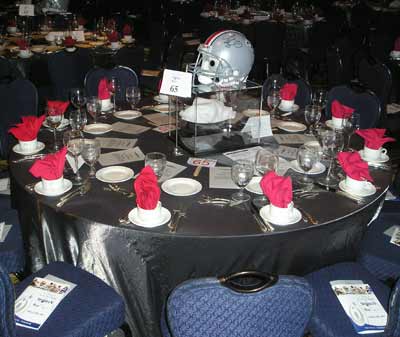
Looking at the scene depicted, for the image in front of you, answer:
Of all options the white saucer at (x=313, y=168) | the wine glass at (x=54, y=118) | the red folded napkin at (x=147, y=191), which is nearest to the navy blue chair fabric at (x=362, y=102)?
the white saucer at (x=313, y=168)

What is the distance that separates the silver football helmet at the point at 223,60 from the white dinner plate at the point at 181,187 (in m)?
0.64

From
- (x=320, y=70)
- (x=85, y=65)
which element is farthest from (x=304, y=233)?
(x=320, y=70)

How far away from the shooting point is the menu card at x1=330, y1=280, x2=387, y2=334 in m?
1.66

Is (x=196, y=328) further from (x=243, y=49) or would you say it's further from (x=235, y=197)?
(x=243, y=49)

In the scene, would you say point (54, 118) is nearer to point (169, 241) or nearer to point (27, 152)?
point (27, 152)

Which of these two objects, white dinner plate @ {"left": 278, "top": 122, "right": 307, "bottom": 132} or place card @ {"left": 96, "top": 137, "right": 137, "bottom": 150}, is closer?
place card @ {"left": 96, "top": 137, "right": 137, "bottom": 150}

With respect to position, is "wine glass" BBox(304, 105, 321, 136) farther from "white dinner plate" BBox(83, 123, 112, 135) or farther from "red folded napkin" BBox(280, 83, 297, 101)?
"white dinner plate" BBox(83, 123, 112, 135)

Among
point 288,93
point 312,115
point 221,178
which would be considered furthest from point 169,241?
point 288,93

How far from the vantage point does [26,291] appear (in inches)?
68.5

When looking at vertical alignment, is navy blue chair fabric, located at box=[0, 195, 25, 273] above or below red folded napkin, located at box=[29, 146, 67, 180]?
below

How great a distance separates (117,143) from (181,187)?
615 mm

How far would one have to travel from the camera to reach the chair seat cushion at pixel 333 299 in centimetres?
167

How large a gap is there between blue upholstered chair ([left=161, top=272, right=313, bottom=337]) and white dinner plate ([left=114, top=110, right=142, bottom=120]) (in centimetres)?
166

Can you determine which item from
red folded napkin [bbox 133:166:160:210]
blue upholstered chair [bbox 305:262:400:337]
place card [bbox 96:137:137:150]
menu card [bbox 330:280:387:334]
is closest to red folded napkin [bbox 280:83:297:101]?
place card [bbox 96:137:137:150]
